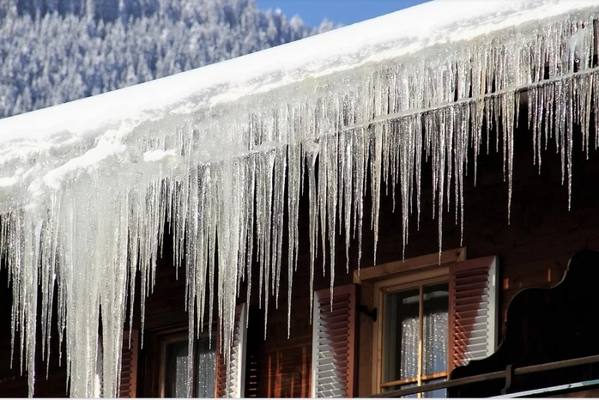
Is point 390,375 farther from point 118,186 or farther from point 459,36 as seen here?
point 459,36

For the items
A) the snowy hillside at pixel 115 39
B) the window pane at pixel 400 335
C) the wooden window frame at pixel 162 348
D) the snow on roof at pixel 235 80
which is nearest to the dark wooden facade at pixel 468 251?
the wooden window frame at pixel 162 348

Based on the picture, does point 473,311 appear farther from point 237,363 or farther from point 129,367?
point 129,367

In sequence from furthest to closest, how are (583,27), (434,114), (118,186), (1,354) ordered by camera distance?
(1,354) < (118,186) < (434,114) < (583,27)

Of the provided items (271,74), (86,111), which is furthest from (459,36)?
(86,111)

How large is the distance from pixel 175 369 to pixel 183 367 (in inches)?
2.9

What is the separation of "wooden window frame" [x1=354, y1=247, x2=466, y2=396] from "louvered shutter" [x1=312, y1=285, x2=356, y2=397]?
0.07m

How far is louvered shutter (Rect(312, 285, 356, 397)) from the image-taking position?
11.5 metres

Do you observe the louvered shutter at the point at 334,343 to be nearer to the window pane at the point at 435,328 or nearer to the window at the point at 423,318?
the window at the point at 423,318

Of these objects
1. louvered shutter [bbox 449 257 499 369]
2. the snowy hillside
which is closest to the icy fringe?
louvered shutter [bbox 449 257 499 369]

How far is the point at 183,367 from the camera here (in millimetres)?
12719

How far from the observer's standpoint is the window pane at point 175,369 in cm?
1268

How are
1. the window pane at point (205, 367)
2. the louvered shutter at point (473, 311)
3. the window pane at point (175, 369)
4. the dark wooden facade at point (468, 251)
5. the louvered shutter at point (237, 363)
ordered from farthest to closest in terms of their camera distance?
the window pane at point (175, 369)
the window pane at point (205, 367)
the louvered shutter at point (237, 363)
the louvered shutter at point (473, 311)
the dark wooden facade at point (468, 251)

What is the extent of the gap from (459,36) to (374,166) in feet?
3.55

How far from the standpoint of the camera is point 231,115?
33.5 feet
